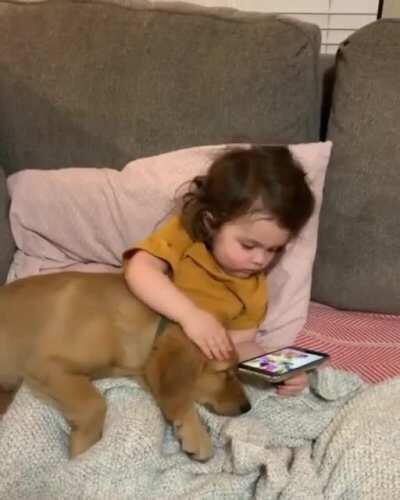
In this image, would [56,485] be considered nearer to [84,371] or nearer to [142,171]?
[84,371]

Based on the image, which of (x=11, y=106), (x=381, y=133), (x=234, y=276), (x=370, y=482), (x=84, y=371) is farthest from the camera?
(x=11, y=106)

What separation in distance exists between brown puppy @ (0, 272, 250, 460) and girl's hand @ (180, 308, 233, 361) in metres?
0.01

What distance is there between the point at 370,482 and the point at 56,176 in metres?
0.89

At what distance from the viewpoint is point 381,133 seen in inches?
59.3

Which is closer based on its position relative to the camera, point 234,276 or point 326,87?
point 234,276

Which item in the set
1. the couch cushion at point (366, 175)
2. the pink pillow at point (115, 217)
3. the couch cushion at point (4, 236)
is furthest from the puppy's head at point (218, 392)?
the couch cushion at point (4, 236)

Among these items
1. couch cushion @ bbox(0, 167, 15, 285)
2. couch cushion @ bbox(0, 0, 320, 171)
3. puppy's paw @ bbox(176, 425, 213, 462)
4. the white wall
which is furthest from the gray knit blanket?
the white wall

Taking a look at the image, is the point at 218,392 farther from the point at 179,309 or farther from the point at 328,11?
the point at 328,11

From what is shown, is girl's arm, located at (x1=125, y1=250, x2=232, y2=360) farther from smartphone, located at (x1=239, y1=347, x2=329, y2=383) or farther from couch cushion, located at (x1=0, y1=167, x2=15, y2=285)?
couch cushion, located at (x1=0, y1=167, x2=15, y2=285)

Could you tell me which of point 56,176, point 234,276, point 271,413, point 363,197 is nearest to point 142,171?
point 56,176

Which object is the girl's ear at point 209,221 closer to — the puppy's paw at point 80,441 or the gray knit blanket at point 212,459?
the gray knit blanket at point 212,459

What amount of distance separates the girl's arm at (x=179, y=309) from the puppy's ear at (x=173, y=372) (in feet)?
0.09

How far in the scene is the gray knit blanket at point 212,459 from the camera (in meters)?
1.11

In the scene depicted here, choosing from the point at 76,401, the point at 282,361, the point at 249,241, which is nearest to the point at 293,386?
the point at 282,361
